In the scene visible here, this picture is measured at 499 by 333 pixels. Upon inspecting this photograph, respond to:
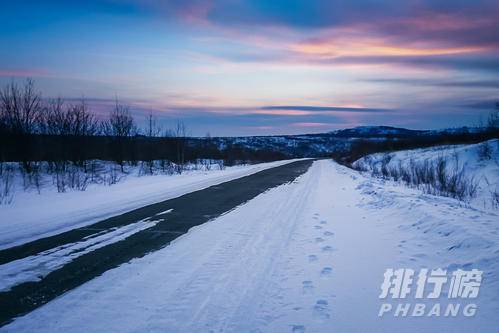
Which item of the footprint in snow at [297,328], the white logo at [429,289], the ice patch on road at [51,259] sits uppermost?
the white logo at [429,289]

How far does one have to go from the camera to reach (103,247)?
21.3ft

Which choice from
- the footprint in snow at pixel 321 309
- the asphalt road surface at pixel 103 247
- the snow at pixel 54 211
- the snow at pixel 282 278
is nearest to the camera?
the snow at pixel 282 278

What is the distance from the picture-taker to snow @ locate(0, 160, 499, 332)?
12.3 feet

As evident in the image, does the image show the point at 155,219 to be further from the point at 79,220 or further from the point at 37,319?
the point at 37,319

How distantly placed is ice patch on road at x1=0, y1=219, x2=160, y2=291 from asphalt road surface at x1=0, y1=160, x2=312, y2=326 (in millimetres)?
130

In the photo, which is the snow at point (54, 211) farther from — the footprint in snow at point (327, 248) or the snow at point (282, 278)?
the footprint in snow at point (327, 248)

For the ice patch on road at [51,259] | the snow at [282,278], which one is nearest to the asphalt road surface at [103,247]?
the ice patch on road at [51,259]

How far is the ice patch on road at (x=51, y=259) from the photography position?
16.5ft

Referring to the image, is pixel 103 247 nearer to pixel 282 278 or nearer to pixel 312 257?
pixel 282 278

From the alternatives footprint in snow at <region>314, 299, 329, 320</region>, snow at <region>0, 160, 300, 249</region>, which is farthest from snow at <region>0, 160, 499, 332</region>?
snow at <region>0, 160, 300, 249</region>

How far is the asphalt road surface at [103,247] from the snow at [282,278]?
10.3 inches

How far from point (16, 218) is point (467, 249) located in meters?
10.4

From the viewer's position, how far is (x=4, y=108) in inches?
977

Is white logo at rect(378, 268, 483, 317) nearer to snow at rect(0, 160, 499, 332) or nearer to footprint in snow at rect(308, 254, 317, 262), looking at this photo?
snow at rect(0, 160, 499, 332)
